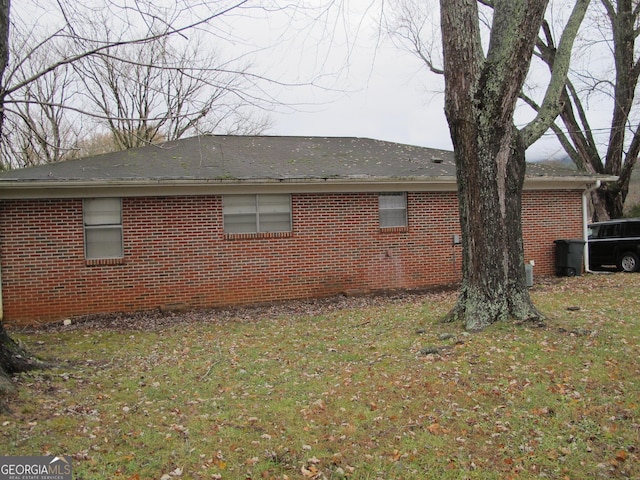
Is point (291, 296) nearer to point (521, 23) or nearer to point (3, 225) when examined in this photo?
point (3, 225)

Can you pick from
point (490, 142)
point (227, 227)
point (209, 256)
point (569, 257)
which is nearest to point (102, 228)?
point (209, 256)

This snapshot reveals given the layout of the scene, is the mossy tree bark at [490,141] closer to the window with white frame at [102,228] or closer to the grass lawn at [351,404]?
the grass lawn at [351,404]

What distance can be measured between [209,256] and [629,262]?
1271cm

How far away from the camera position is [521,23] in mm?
6727

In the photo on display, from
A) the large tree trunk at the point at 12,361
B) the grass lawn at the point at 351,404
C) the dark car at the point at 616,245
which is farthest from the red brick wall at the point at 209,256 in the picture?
the large tree trunk at the point at 12,361

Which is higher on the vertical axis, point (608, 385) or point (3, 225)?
point (3, 225)

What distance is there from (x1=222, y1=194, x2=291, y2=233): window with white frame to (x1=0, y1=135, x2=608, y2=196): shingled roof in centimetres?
60

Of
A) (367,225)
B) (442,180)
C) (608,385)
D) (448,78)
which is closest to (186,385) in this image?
(608,385)

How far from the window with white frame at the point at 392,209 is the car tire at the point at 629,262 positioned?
25.8 feet

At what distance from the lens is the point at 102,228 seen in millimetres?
10414

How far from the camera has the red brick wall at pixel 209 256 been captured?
9.93 metres

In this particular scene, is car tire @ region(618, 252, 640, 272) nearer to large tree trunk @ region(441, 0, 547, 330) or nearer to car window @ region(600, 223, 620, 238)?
car window @ region(600, 223, 620, 238)

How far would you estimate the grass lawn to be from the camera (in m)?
3.81

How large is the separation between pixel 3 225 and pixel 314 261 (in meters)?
6.50
